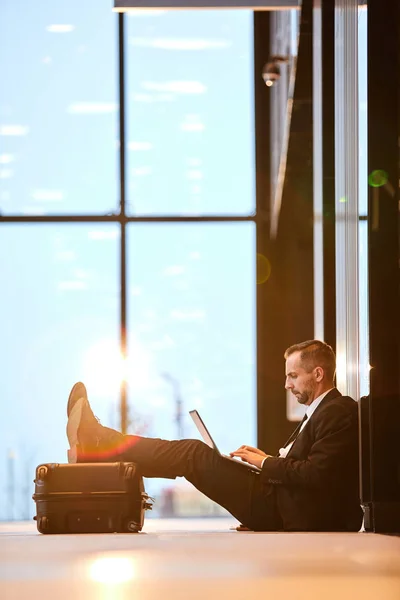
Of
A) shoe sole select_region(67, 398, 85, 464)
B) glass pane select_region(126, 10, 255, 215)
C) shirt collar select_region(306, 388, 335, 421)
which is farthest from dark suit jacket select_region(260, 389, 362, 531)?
glass pane select_region(126, 10, 255, 215)

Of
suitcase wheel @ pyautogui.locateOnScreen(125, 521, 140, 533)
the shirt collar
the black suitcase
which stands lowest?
suitcase wheel @ pyautogui.locateOnScreen(125, 521, 140, 533)

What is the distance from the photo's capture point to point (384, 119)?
428cm

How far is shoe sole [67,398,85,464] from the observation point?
480 cm

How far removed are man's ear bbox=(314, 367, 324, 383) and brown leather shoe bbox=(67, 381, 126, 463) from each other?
908 mm

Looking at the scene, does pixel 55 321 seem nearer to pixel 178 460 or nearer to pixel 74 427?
pixel 74 427

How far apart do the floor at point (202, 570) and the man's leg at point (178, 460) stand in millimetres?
1226

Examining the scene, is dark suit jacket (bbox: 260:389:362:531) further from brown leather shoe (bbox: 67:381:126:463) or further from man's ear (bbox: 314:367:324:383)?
brown leather shoe (bbox: 67:381:126:463)

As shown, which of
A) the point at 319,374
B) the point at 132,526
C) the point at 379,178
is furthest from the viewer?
the point at 319,374

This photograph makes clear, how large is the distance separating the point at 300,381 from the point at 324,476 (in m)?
0.55

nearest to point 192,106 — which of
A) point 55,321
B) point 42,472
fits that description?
point 55,321

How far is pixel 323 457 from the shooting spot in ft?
14.7

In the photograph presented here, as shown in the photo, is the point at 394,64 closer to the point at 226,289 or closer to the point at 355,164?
the point at 355,164

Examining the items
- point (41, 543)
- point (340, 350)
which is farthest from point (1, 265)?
point (41, 543)

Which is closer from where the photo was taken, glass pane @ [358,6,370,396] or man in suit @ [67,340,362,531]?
glass pane @ [358,6,370,396]
